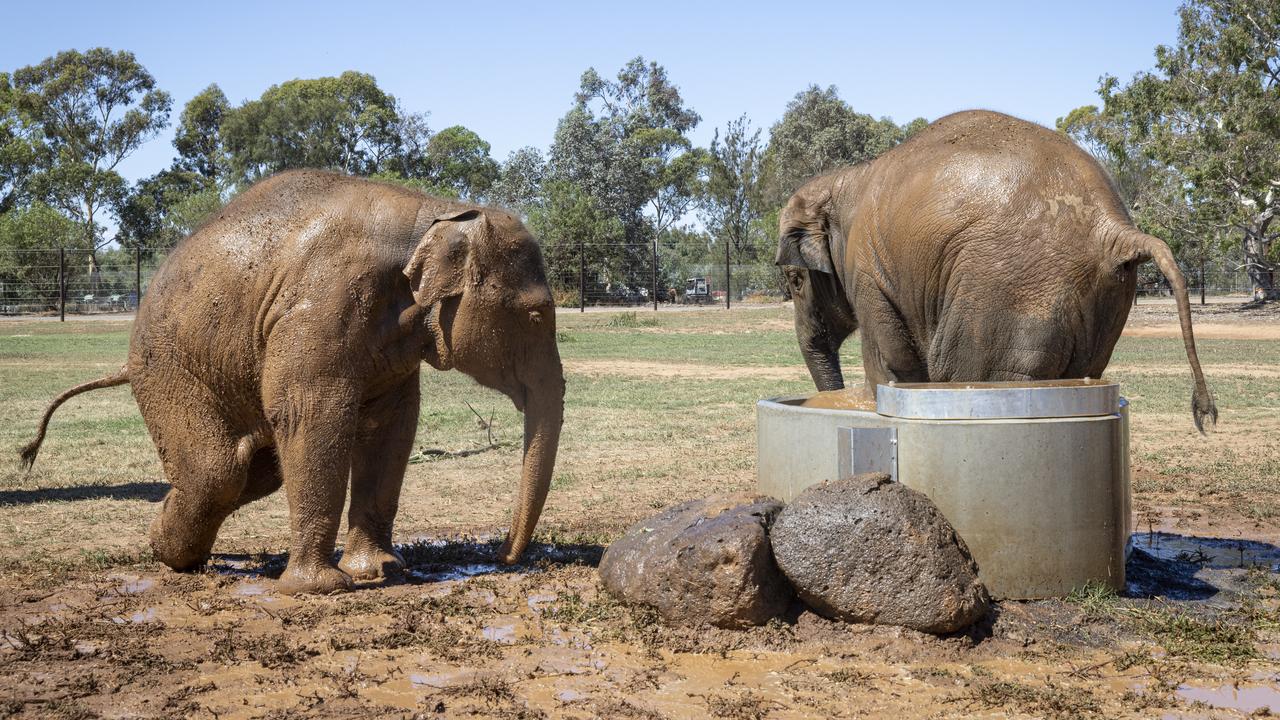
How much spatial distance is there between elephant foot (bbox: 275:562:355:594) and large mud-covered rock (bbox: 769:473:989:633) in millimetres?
2303

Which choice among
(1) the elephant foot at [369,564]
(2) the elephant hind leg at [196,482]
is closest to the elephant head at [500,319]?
(1) the elephant foot at [369,564]

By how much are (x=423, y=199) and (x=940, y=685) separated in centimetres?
363

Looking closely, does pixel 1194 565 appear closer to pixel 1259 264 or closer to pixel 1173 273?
pixel 1173 273

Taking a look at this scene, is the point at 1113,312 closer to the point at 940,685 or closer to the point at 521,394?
the point at 940,685

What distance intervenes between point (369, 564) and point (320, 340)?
1377mm

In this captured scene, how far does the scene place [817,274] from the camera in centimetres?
915

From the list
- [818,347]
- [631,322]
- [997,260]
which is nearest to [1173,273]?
[997,260]

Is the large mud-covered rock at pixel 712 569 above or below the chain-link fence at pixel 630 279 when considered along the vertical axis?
below

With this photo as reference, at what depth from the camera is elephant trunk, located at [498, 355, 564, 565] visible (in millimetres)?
6512

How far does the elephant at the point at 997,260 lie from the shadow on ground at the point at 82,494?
5687mm

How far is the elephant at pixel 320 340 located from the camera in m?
6.14

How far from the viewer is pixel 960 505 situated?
5.73 m

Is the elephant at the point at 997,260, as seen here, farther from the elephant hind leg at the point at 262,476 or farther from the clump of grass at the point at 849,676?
the elephant hind leg at the point at 262,476

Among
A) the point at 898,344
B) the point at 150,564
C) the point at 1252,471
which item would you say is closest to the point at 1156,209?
the point at 1252,471
